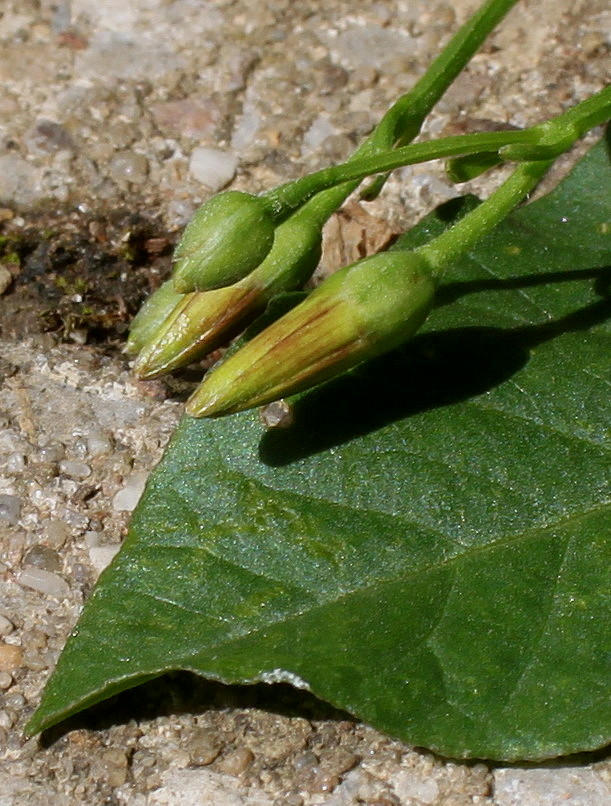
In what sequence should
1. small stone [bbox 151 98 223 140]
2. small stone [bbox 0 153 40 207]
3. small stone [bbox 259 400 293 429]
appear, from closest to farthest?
1. small stone [bbox 259 400 293 429]
2. small stone [bbox 0 153 40 207]
3. small stone [bbox 151 98 223 140]

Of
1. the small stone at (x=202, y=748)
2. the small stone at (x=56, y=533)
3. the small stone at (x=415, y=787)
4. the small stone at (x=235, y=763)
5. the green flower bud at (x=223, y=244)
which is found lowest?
the small stone at (x=415, y=787)

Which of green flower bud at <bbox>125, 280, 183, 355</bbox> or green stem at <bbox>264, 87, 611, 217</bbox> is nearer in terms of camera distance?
green stem at <bbox>264, 87, 611, 217</bbox>

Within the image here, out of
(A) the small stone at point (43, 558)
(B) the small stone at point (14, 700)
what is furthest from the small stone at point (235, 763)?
(A) the small stone at point (43, 558)

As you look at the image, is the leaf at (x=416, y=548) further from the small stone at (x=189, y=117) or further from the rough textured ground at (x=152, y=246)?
the small stone at (x=189, y=117)

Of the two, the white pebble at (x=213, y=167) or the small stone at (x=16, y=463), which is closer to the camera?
the small stone at (x=16, y=463)

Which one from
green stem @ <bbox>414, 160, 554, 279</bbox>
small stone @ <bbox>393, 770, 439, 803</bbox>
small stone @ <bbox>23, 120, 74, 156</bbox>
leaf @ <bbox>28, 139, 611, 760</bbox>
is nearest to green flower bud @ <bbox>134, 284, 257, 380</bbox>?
leaf @ <bbox>28, 139, 611, 760</bbox>

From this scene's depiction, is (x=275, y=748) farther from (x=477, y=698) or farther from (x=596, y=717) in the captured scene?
(x=596, y=717)

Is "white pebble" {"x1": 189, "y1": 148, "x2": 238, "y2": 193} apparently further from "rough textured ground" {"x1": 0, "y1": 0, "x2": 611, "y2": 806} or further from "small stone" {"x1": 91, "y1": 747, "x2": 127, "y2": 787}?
"small stone" {"x1": 91, "y1": 747, "x2": 127, "y2": 787}

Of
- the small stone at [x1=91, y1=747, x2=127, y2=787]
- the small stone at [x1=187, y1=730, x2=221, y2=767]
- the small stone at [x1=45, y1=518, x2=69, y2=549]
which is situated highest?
the small stone at [x1=45, y1=518, x2=69, y2=549]
